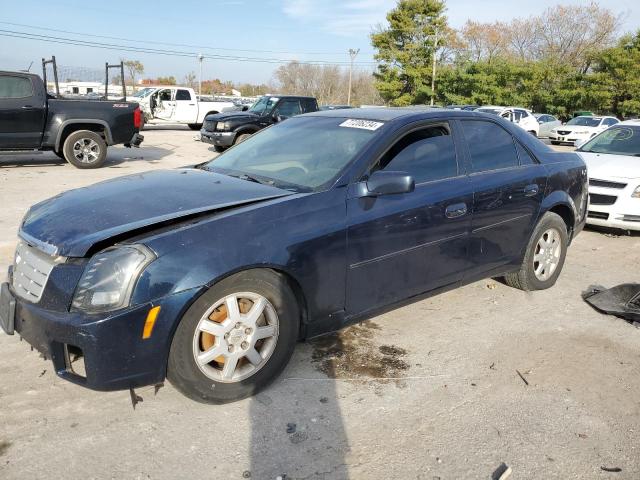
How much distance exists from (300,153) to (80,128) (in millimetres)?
9028

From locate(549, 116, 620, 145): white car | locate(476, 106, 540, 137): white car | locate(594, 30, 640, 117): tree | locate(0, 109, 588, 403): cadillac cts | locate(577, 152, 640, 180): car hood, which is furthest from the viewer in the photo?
locate(594, 30, 640, 117): tree

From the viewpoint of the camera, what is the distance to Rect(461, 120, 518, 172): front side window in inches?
164

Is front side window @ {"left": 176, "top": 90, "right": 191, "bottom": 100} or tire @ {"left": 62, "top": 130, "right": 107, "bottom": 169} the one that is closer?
tire @ {"left": 62, "top": 130, "right": 107, "bottom": 169}

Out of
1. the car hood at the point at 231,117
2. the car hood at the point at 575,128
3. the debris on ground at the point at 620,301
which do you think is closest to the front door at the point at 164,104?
the car hood at the point at 231,117

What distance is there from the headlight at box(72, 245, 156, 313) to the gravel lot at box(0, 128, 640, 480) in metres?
0.70

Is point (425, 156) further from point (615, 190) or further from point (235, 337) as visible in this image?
point (615, 190)

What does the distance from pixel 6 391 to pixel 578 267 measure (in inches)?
214

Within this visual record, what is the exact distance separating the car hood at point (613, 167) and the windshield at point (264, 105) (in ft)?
31.2

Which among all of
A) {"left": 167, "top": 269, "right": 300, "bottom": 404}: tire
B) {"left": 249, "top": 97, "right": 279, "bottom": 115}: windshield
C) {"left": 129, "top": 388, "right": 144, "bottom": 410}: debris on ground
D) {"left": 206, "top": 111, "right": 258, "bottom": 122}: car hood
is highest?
{"left": 249, "top": 97, "right": 279, "bottom": 115}: windshield

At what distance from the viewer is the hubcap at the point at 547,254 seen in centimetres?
484

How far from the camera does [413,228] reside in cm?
356

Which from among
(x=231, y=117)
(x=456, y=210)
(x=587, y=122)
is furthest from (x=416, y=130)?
(x=587, y=122)

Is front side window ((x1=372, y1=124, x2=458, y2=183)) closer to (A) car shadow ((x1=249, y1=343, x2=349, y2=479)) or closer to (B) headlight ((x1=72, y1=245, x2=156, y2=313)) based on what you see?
(A) car shadow ((x1=249, y1=343, x2=349, y2=479))

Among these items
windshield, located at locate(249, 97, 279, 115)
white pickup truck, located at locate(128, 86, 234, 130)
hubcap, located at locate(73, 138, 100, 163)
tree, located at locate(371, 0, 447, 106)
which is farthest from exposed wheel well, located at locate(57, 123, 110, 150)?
tree, located at locate(371, 0, 447, 106)
